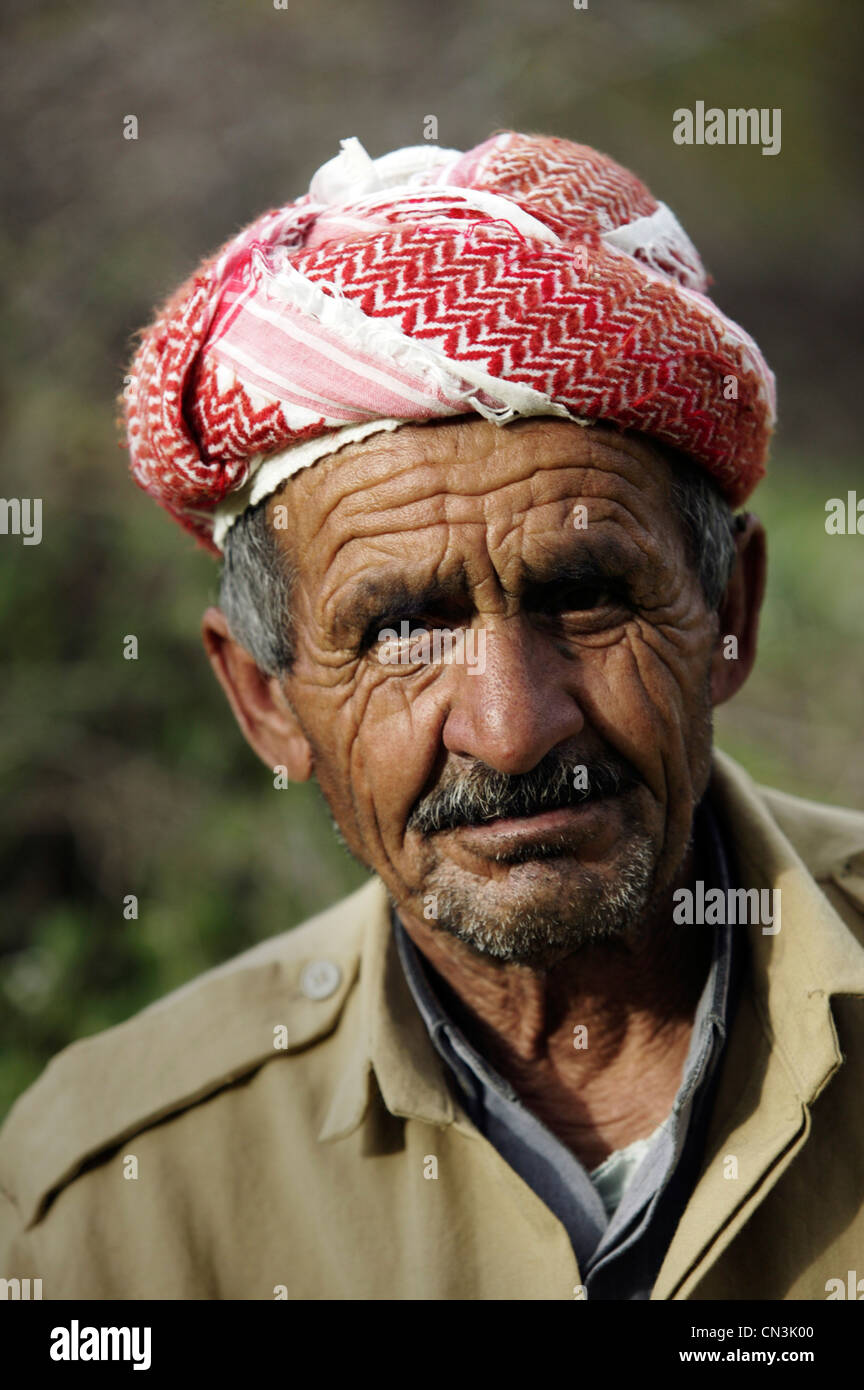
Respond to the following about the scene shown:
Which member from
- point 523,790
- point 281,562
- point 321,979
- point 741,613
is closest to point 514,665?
point 523,790

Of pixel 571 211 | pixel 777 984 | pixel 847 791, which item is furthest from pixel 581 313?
pixel 847 791

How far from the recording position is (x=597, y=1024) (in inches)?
93.4

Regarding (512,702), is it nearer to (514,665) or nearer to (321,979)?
(514,665)

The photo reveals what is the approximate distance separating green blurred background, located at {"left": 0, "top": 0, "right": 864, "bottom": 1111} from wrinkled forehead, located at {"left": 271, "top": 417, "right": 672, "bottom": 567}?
2.22 metres

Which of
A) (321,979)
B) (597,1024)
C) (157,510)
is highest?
(157,510)

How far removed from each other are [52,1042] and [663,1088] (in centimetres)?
293

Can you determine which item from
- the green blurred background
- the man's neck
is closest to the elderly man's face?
the man's neck

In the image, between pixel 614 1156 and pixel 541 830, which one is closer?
pixel 541 830

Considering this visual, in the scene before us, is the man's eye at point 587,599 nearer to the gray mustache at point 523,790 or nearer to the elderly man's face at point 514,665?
the elderly man's face at point 514,665

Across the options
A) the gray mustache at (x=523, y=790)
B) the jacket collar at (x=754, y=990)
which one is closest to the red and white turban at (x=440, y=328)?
the gray mustache at (x=523, y=790)

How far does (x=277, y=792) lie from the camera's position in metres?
5.20

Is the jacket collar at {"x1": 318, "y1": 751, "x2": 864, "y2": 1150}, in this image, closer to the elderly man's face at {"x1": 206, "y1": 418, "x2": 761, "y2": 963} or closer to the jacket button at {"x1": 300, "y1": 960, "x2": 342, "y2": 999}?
the jacket button at {"x1": 300, "y1": 960, "x2": 342, "y2": 999}

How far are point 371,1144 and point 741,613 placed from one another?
4.07ft

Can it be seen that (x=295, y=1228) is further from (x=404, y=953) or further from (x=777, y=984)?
(x=777, y=984)
